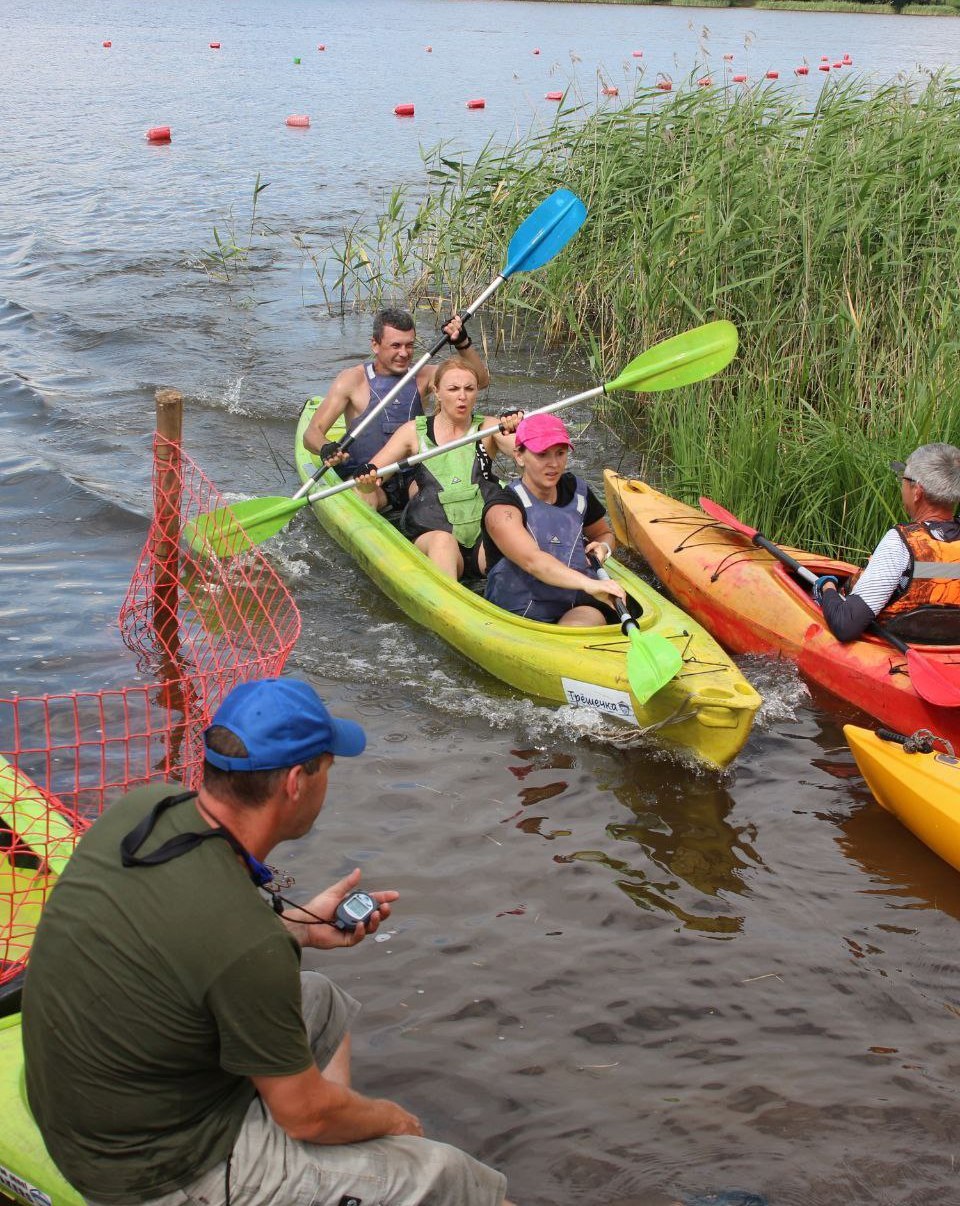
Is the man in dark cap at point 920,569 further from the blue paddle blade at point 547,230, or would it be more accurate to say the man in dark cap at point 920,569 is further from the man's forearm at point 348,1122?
the man's forearm at point 348,1122

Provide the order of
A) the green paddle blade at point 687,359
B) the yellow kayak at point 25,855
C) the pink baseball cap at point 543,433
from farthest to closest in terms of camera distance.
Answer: the green paddle blade at point 687,359
the pink baseball cap at point 543,433
the yellow kayak at point 25,855

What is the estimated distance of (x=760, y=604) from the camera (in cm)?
540

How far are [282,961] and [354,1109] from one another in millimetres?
368

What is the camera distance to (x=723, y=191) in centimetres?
734

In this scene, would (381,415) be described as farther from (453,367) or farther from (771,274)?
(771,274)

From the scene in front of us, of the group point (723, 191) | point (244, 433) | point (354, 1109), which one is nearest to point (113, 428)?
point (244, 433)

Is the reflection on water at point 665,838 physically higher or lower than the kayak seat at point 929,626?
lower

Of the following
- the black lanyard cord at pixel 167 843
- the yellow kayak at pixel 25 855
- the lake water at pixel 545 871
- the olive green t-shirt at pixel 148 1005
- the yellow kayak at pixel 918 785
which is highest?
the black lanyard cord at pixel 167 843

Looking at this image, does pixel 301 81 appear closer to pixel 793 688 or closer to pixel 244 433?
pixel 244 433

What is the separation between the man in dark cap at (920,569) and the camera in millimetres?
4582

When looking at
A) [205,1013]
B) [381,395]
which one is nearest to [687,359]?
[381,395]

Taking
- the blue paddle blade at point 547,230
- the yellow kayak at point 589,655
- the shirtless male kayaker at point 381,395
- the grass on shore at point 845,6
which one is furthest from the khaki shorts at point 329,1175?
the grass on shore at point 845,6

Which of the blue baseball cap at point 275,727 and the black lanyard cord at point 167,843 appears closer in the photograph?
the black lanyard cord at point 167,843

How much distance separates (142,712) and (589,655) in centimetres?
174
